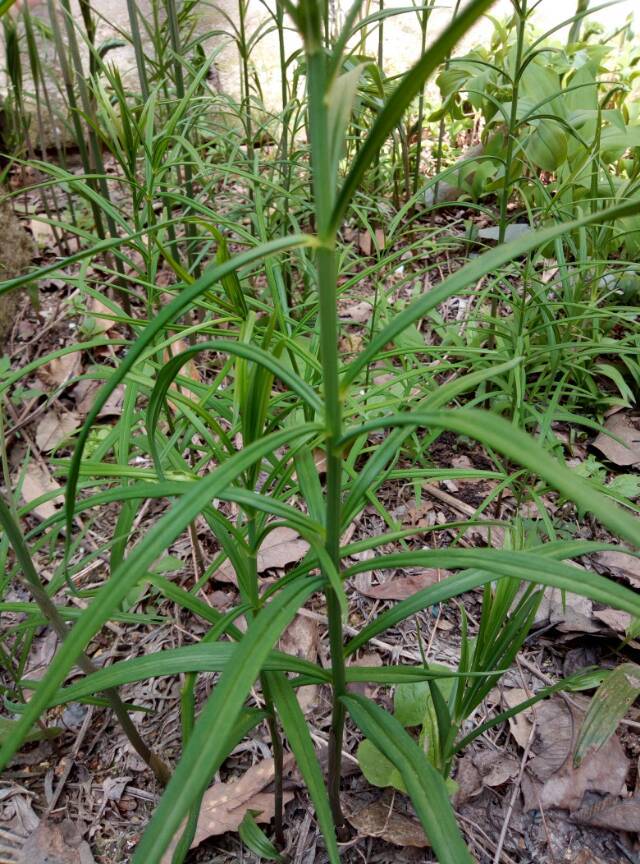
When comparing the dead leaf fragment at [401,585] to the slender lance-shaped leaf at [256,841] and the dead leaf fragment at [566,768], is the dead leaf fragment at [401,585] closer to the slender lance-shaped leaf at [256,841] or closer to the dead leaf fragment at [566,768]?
the dead leaf fragment at [566,768]

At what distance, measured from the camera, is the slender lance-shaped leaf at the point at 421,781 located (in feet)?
2.18

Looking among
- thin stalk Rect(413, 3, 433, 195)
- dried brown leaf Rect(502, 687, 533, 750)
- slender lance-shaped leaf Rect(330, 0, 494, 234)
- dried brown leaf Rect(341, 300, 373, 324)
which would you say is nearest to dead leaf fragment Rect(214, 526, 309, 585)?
dried brown leaf Rect(502, 687, 533, 750)

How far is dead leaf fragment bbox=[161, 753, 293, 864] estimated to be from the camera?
1.09m

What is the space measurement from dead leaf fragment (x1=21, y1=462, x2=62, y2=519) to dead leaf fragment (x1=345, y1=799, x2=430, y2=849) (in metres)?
1.10

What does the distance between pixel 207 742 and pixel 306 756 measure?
26cm

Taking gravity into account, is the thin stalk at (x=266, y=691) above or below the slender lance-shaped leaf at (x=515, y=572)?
below

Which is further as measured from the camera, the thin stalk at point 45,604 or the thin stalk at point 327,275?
the thin stalk at point 45,604

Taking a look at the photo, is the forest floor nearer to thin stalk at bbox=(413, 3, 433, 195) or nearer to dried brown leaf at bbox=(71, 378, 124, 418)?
dried brown leaf at bbox=(71, 378, 124, 418)

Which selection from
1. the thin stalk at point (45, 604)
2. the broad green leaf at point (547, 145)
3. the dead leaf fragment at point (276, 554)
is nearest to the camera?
the thin stalk at point (45, 604)

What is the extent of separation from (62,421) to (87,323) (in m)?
0.38

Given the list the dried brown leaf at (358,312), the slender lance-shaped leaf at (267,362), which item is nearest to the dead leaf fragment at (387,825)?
the slender lance-shaped leaf at (267,362)

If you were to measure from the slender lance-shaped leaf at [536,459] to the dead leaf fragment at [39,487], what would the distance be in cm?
151

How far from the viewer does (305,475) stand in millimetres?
815

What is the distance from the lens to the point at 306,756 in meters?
0.74
